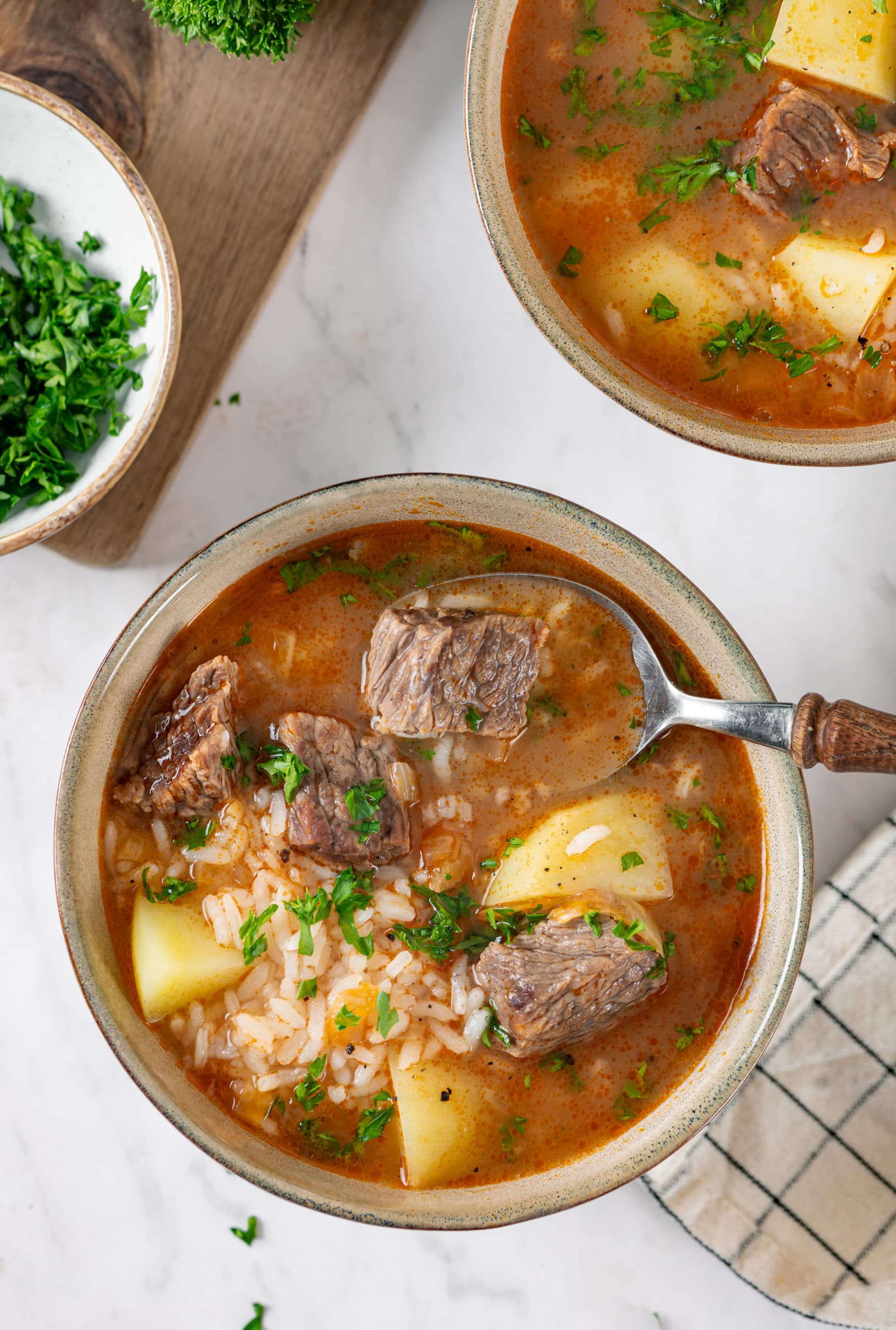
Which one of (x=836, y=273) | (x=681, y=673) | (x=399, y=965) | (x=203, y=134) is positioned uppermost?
(x=836, y=273)

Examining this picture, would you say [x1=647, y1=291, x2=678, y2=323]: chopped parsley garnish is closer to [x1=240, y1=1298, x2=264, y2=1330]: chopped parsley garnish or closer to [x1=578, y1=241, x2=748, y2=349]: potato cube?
[x1=578, y1=241, x2=748, y2=349]: potato cube

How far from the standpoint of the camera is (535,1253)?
3199 millimetres

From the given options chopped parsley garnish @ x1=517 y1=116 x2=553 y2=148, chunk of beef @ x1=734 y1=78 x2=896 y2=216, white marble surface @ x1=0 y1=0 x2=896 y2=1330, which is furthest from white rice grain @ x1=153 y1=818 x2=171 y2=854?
chunk of beef @ x1=734 y1=78 x2=896 y2=216

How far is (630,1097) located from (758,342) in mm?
2000

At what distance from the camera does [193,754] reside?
8.48 ft

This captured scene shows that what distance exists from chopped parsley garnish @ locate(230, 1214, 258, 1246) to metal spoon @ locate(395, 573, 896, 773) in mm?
1836

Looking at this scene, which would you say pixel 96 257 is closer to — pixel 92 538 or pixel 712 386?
pixel 92 538

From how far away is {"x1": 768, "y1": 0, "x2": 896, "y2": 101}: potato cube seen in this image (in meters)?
2.65

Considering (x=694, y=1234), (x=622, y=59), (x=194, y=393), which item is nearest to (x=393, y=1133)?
(x=694, y=1234)

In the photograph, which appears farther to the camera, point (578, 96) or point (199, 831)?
point (199, 831)

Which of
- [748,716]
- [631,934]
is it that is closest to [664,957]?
[631,934]

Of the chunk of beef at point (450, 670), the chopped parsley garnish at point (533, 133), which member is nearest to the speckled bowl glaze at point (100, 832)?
the chunk of beef at point (450, 670)

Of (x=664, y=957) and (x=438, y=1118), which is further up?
(x=664, y=957)

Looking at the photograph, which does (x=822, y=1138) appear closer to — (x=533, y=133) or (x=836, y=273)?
(x=836, y=273)
